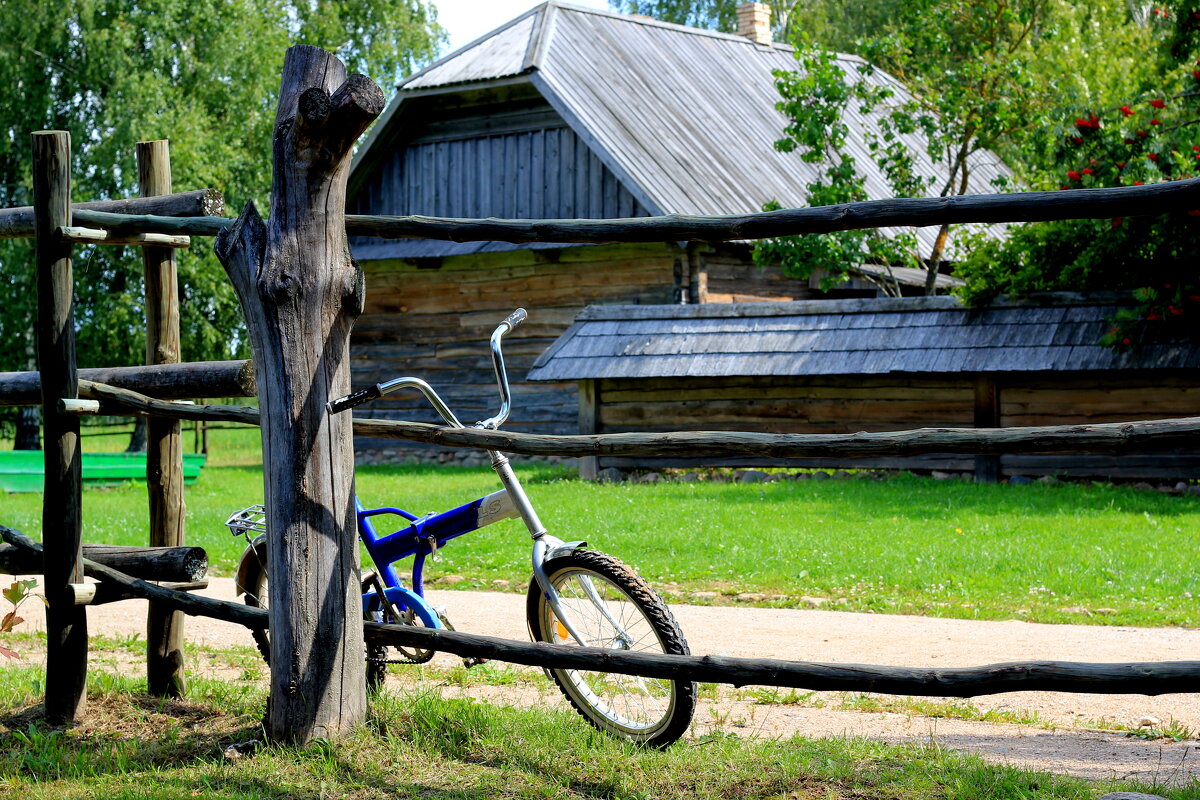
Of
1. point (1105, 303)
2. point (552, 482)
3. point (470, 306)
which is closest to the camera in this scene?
point (1105, 303)

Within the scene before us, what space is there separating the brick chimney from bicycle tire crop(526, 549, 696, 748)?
2268cm

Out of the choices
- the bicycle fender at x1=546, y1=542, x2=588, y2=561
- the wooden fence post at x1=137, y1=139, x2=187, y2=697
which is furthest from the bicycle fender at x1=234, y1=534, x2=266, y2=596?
the bicycle fender at x1=546, y1=542, x2=588, y2=561

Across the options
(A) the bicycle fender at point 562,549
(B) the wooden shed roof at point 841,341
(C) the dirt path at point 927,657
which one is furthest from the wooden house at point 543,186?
(A) the bicycle fender at point 562,549

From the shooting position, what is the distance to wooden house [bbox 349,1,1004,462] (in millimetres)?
17422

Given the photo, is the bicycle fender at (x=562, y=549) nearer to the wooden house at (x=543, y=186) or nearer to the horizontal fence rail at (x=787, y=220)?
the horizontal fence rail at (x=787, y=220)

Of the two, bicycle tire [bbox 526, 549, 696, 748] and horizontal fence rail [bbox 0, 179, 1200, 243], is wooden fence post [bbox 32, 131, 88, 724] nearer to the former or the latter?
horizontal fence rail [bbox 0, 179, 1200, 243]

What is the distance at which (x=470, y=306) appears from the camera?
→ 19.0m

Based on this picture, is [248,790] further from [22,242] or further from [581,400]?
[22,242]

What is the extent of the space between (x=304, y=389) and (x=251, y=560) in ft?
4.80

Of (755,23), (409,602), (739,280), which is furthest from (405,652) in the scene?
(755,23)

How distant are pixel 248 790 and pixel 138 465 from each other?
47.5 feet

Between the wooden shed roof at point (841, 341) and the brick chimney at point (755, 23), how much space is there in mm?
12559

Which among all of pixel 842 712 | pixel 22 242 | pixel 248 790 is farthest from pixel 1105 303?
pixel 22 242

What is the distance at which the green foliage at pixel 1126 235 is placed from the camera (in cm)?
1126
